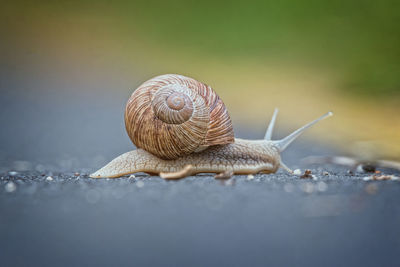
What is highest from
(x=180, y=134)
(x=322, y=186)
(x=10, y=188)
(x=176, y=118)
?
(x=176, y=118)

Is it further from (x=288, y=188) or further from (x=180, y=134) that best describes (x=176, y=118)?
(x=288, y=188)

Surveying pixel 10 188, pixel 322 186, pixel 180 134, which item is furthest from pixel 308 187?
pixel 10 188

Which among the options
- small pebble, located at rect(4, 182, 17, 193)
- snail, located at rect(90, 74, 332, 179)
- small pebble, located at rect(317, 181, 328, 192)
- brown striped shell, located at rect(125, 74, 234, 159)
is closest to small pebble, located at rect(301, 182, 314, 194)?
small pebble, located at rect(317, 181, 328, 192)

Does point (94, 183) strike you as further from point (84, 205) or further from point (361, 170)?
point (361, 170)

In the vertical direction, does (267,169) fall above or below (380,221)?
above

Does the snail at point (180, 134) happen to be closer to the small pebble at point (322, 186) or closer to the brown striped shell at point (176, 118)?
the brown striped shell at point (176, 118)

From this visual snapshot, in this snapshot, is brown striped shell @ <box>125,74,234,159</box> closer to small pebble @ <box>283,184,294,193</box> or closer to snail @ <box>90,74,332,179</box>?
snail @ <box>90,74,332,179</box>

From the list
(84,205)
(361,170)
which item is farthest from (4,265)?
(361,170)
